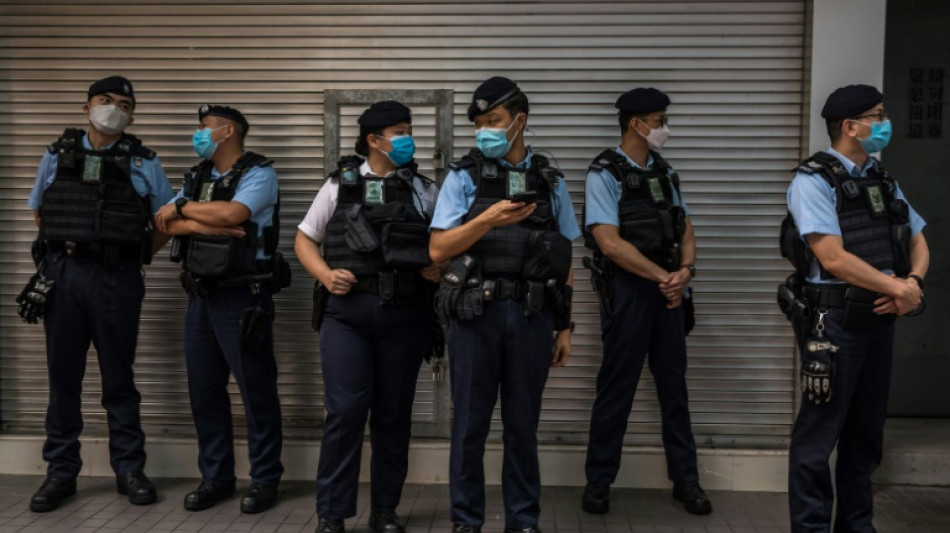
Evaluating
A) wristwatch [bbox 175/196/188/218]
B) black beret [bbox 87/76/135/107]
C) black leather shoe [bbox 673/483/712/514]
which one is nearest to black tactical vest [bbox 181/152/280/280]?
wristwatch [bbox 175/196/188/218]

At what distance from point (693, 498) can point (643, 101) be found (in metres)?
2.32

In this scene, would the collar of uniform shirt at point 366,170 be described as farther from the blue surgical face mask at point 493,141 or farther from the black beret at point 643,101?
the black beret at point 643,101

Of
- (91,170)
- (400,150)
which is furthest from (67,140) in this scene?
(400,150)

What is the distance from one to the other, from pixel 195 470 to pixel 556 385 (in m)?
2.42

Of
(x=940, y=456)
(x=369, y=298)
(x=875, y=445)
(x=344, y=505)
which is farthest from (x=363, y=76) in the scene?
(x=940, y=456)

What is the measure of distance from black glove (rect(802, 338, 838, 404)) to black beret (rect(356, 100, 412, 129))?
7.64ft

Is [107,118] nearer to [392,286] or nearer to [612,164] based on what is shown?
[392,286]

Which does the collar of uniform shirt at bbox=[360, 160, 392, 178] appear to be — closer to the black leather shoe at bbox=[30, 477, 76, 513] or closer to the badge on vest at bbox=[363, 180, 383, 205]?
the badge on vest at bbox=[363, 180, 383, 205]

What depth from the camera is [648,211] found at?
5.26m

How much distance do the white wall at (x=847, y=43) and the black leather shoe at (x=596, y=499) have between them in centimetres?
267

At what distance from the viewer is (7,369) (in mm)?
6219

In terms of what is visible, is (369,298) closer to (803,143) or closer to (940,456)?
(803,143)

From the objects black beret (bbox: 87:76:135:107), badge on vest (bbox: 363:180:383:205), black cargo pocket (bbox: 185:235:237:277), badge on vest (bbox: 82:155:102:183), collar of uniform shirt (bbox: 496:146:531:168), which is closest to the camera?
collar of uniform shirt (bbox: 496:146:531:168)

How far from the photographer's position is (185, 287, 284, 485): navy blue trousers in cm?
538
